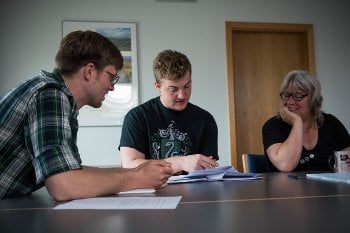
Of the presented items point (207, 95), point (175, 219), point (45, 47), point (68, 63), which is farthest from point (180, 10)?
point (175, 219)

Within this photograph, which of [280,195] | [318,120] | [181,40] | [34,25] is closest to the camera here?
[280,195]

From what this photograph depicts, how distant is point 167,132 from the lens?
5.92 feet

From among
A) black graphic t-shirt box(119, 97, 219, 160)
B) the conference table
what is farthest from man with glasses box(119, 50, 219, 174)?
the conference table

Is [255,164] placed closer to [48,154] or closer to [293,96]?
[293,96]

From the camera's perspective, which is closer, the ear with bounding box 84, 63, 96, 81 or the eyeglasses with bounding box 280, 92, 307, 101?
the ear with bounding box 84, 63, 96, 81

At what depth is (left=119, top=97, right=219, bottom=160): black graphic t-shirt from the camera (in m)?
1.76

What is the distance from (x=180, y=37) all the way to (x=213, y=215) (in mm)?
2896

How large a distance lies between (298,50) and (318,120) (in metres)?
2.01

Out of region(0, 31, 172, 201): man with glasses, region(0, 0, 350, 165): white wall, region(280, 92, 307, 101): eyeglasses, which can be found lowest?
region(0, 31, 172, 201): man with glasses

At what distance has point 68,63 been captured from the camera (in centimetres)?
122

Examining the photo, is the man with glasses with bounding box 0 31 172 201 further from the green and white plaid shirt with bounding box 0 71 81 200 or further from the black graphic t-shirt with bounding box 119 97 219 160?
the black graphic t-shirt with bounding box 119 97 219 160

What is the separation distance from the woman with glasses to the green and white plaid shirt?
1124 millimetres

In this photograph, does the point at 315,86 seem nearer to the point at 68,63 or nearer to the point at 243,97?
the point at 68,63

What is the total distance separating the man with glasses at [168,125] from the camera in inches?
69.2
